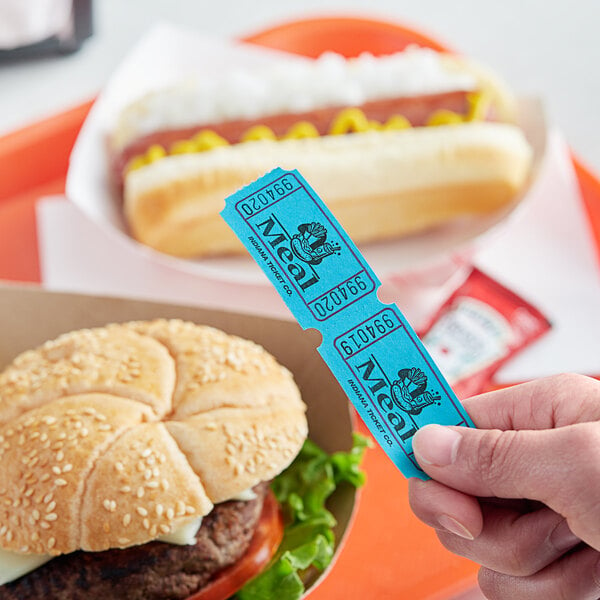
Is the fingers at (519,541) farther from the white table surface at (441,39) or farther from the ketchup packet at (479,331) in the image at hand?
the white table surface at (441,39)

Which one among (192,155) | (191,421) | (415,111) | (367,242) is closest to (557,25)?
(415,111)

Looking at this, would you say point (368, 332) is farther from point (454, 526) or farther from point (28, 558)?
A: point (28, 558)

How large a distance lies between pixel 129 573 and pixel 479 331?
96cm

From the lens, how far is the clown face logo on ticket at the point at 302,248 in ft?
2.94

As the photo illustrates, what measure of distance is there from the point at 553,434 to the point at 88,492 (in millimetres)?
641

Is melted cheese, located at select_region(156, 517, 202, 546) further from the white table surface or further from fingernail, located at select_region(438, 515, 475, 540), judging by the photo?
the white table surface

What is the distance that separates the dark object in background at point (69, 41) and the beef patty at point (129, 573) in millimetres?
1922

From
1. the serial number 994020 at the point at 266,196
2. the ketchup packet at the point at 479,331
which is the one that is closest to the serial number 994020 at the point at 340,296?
the serial number 994020 at the point at 266,196

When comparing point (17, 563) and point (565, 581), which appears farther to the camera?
point (17, 563)

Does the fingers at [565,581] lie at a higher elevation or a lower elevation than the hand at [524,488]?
lower

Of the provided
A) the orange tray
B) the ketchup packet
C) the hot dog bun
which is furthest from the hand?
the hot dog bun

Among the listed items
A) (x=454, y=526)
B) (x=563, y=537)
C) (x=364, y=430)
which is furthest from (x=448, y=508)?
(x=364, y=430)

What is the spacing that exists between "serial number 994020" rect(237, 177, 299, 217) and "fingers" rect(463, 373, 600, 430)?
341 mm

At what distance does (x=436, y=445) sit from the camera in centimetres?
89
